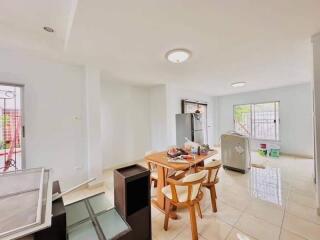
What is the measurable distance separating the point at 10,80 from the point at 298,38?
173 inches

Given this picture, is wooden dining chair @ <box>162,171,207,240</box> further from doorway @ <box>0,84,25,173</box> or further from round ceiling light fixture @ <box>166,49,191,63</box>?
doorway @ <box>0,84,25,173</box>

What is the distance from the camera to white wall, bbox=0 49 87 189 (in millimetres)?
2469

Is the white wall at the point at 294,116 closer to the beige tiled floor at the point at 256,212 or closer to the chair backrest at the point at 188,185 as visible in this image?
the beige tiled floor at the point at 256,212

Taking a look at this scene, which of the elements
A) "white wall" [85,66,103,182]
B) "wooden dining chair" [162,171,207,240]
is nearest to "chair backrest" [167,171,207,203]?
"wooden dining chair" [162,171,207,240]

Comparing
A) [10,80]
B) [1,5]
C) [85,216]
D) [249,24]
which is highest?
[1,5]

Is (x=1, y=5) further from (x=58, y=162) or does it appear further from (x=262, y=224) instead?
(x=262, y=224)

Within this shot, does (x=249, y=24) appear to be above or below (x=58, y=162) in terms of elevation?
above

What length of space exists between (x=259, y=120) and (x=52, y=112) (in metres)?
6.80

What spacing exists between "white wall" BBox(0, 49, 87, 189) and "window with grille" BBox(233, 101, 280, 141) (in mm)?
6152

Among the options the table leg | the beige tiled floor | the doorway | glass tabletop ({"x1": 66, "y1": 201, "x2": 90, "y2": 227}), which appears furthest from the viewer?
the doorway

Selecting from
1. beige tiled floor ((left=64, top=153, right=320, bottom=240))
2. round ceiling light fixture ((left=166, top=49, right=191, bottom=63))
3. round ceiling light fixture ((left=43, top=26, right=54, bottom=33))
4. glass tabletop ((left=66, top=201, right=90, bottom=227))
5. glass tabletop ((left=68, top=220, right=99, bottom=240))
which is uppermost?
round ceiling light fixture ((left=43, top=26, right=54, bottom=33))

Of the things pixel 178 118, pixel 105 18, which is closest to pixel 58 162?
pixel 105 18

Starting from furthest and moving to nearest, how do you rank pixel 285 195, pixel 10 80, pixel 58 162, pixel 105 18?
1. pixel 58 162
2. pixel 285 195
3. pixel 10 80
4. pixel 105 18

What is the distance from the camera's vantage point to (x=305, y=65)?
3.21 meters
